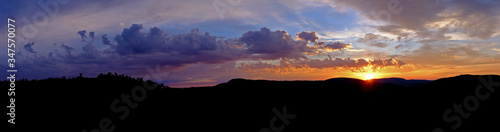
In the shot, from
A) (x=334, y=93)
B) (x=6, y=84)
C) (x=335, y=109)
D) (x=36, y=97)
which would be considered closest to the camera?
(x=36, y=97)

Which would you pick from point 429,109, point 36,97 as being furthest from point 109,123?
point 429,109

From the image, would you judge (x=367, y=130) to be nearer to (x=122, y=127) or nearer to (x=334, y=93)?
(x=334, y=93)

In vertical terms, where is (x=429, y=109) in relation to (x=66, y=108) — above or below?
below

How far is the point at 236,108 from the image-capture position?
28578 mm

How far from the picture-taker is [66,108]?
21.7 m

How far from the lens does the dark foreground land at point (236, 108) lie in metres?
21.6

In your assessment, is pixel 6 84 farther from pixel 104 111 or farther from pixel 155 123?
pixel 155 123

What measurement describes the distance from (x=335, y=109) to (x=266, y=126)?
9959 mm

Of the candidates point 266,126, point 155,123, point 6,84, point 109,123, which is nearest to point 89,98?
point 109,123

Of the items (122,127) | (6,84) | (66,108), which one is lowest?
(122,127)

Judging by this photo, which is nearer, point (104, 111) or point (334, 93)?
point (104, 111)

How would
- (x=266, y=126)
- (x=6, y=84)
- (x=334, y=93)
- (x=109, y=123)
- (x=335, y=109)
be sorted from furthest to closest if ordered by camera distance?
(x=334, y=93) → (x=335, y=109) → (x=6, y=84) → (x=266, y=126) → (x=109, y=123)

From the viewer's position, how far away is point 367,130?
25312 millimetres

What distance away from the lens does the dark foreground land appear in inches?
851
